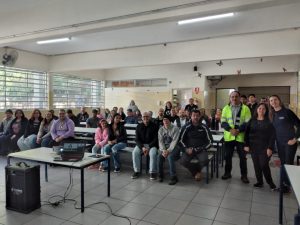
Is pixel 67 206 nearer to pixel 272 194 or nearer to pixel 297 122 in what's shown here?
pixel 272 194

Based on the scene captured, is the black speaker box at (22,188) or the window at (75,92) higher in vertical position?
the window at (75,92)

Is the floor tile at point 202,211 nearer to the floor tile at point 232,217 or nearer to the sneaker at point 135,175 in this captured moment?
the floor tile at point 232,217

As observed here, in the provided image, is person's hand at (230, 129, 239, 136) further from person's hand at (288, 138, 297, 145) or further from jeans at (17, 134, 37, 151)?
jeans at (17, 134, 37, 151)

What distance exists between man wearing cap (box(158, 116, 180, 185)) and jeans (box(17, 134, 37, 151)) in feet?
9.84

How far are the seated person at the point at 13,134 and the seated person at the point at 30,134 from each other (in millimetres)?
208

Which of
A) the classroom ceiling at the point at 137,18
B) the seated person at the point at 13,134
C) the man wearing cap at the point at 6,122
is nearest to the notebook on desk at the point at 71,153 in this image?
the classroom ceiling at the point at 137,18

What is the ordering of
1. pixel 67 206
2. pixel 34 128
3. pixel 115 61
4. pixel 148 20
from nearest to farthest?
pixel 67 206 → pixel 148 20 → pixel 34 128 → pixel 115 61

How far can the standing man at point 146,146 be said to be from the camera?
409 cm

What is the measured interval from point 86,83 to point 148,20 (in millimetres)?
7181

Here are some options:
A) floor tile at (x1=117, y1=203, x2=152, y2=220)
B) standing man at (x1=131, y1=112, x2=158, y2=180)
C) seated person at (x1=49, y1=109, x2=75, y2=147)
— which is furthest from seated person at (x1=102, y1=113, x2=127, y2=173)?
floor tile at (x1=117, y1=203, x2=152, y2=220)

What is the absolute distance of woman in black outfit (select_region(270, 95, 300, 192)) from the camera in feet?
11.1

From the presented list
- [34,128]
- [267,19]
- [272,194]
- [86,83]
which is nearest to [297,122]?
[272,194]

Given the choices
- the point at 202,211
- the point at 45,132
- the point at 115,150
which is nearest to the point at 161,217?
the point at 202,211

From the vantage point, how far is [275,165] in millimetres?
4957
